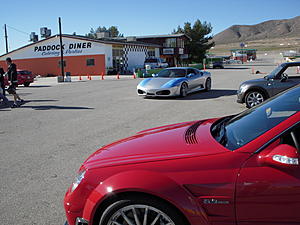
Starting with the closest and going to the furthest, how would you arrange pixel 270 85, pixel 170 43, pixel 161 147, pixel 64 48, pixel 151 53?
pixel 161 147, pixel 270 85, pixel 64 48, pixel 151 53, pixel 170 43

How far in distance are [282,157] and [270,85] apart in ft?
28.1

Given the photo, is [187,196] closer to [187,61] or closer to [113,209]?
[113,209]

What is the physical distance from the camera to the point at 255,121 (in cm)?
320

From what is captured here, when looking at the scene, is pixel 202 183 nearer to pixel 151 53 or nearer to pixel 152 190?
pixel 152 190

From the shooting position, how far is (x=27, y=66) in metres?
50.0

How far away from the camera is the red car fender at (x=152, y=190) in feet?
8.31

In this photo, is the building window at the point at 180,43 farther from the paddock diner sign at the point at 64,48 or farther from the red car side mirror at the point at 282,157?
the red car side mirror at the point at 282,157

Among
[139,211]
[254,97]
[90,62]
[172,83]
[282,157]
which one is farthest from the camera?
[90,62]

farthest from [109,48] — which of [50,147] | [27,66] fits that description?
[50,147]

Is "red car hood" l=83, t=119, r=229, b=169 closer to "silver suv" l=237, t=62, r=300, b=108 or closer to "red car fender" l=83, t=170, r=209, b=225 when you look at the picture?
"red car fender" l=83, t=170, r=209, b=225

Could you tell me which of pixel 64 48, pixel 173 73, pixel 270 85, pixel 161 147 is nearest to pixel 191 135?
pixel 161 147

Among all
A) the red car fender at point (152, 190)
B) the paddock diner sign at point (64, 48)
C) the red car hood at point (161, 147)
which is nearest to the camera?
the red car fender at point (152, 190)

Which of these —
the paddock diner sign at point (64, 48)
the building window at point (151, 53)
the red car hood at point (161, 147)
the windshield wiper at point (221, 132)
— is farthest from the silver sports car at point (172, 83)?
the building window at point (151, 53)

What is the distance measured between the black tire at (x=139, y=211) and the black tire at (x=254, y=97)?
8558 mm
